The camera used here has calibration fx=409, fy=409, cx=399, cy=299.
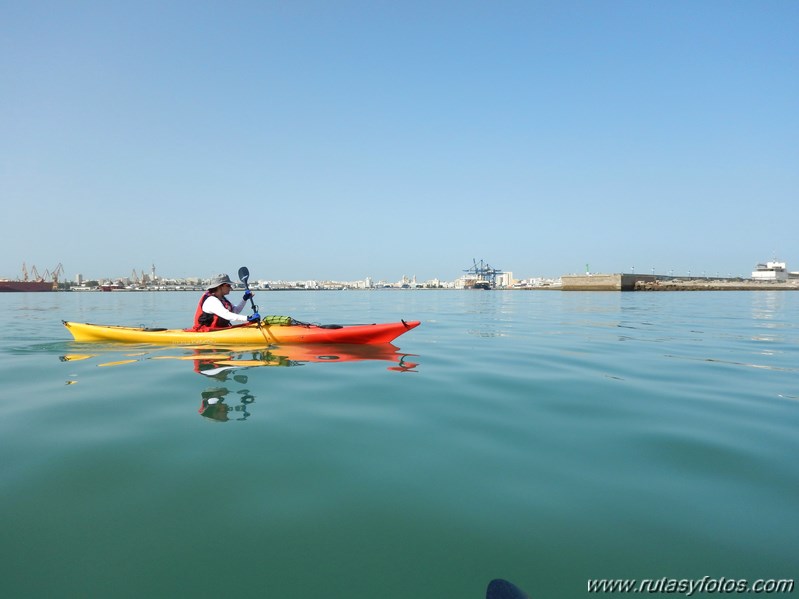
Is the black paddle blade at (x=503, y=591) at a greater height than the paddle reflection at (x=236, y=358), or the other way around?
the black paddle blade at (x=503, y=591)

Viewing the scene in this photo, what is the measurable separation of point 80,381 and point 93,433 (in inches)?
132

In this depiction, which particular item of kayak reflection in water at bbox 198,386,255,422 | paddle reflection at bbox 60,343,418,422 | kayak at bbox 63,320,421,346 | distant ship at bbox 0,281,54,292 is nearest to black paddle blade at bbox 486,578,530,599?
kayak reflection in water at bbox 198,386,255,422

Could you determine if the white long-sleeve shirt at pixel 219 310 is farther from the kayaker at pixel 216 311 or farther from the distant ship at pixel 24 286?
the distant ship at pixel 24 286

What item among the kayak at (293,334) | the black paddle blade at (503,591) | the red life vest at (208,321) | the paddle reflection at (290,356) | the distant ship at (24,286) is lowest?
the paddle reflection at (290,356)

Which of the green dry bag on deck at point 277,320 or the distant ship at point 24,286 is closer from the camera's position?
the green dry bag on deck at point 277,320

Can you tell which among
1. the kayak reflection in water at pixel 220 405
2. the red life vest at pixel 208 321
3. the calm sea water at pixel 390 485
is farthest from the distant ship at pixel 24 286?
the kayak reflection in water at pixel 220 405

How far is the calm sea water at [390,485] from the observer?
7.21 feet

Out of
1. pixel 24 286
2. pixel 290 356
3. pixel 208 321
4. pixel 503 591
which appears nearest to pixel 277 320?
pixel 290 356

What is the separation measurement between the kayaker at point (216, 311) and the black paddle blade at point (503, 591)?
8.87m

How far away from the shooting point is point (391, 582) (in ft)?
6.88

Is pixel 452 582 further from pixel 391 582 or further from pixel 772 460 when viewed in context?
pixel 772 460

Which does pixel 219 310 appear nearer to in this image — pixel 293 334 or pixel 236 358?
pixel 236 358

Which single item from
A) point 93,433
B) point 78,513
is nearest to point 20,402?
point 93,433

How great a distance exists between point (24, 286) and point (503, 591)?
124637mm
